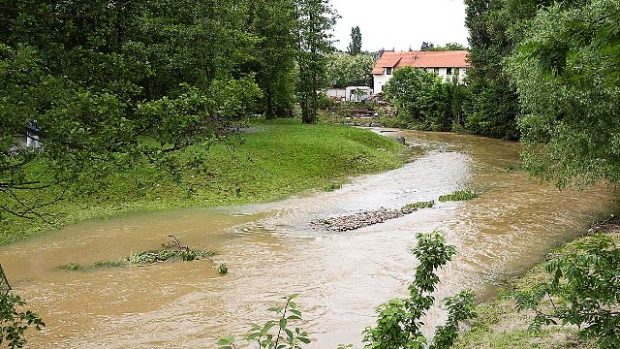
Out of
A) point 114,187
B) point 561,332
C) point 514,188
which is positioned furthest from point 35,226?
point 514,188

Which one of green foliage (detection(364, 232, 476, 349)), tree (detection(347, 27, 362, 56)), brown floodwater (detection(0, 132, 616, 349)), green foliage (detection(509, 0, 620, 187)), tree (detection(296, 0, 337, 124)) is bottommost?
brown floodwater (detection(0, 132, 616, 349))

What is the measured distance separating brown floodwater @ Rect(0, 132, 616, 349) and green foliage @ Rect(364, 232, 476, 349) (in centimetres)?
455

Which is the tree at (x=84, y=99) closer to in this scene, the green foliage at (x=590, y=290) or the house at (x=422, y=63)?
the green foliage at (x=590, y=290)

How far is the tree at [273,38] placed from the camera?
3550 cm

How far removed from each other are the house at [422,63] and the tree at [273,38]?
3304 centimetres

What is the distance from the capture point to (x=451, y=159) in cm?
3212

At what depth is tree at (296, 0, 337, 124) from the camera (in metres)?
35.8

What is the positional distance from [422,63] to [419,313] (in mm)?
73021

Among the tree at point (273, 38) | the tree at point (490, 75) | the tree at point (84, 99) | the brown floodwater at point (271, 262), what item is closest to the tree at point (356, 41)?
the tree at point (490, 75)

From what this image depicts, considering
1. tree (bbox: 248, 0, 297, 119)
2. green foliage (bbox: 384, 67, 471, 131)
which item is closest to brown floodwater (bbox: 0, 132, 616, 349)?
tree (bbox: 248, 0, 297, 119)

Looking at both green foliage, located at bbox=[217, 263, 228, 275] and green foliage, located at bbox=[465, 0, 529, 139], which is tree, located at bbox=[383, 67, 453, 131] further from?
green foliage, located at bbox=[217, 263, 228, 275]

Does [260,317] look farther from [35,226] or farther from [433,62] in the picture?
[433,62]

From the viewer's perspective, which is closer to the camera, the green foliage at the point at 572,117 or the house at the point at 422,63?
the green foliage at the point at 572,117

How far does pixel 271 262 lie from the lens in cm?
1416
